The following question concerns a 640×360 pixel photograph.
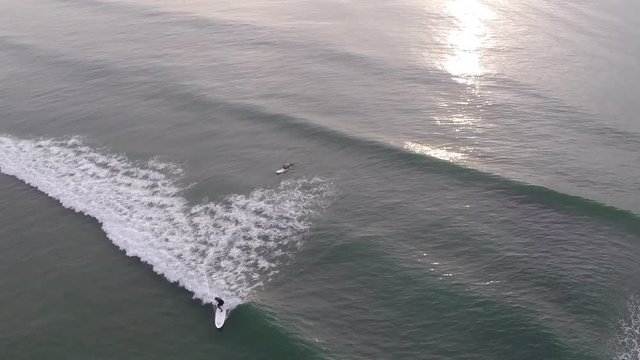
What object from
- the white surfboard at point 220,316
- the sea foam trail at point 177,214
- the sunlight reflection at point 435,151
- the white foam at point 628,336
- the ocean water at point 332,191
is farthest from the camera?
the sunlight reflection at point 435,151

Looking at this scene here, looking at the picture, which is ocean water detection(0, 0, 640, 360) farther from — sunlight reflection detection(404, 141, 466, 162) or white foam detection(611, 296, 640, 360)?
sunlight reflection detection(404, 141, 466, 162)

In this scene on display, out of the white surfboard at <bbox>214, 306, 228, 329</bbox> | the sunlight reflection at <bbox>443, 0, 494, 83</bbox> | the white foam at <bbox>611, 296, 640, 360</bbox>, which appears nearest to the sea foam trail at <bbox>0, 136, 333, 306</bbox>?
the white surfboard at <bbox>214, 306, 228, 329</bbox>

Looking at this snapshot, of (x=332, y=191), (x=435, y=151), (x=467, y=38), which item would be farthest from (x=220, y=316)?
(x=467, y=38)

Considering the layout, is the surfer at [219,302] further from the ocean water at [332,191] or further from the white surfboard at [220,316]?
the ocean water at [332,191]

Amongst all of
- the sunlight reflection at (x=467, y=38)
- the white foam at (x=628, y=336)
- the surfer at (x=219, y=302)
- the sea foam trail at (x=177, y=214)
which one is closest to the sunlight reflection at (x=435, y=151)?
the sea foam trail at (x=177, y=214)

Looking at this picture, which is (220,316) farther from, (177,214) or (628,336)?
(628,336)

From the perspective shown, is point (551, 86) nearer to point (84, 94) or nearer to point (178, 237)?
point (178, 237)
